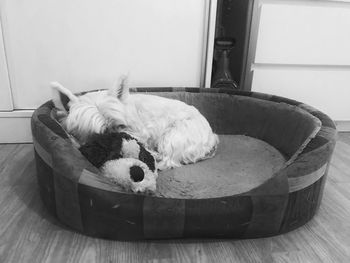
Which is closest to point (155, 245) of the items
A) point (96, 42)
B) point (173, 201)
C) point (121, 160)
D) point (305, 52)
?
point (173, 201)

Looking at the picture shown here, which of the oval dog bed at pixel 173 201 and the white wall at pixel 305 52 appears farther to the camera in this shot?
the white wall at pixel 305 52

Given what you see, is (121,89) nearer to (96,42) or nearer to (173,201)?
(173,201)

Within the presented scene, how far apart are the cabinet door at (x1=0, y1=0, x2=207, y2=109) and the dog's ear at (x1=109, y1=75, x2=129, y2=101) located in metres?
0.68

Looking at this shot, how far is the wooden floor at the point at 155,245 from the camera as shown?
1.00 m

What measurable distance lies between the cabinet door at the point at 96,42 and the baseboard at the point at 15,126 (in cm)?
6

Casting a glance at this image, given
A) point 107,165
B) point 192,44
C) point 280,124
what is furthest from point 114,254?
point 192,44

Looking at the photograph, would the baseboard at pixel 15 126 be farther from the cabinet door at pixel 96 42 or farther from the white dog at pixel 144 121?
the white dog at pixel 144 121

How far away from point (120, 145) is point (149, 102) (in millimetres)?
452

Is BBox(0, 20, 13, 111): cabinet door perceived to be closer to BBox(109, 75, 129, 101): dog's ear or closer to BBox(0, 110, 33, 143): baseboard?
BBox(0, 110, 33, 143): baseboard

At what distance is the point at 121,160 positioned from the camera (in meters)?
1.07

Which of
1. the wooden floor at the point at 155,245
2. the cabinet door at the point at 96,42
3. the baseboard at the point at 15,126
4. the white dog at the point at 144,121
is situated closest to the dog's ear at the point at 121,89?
the white dog at the point at 144,121

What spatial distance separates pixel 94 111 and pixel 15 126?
3.27 feet

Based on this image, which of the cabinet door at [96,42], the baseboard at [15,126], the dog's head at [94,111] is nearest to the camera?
the dog's head at [94,111]

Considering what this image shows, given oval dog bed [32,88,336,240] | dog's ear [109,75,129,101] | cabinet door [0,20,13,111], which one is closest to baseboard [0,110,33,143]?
cabinet door [0,20,13,111]
